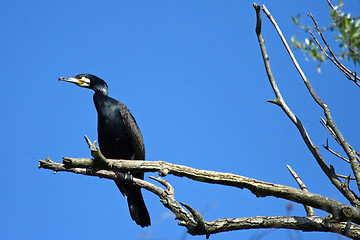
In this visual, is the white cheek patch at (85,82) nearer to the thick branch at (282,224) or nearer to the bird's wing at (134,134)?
the bird's wing at (134,134)

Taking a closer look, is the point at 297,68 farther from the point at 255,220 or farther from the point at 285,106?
the point at 255,220

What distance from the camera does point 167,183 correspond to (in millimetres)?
4027

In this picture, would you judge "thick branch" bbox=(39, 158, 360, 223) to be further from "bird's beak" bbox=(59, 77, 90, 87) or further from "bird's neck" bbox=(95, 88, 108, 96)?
"bird's beak" bbox=(59, 77, 90, 87)

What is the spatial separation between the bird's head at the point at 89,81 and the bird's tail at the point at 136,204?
1445 mm

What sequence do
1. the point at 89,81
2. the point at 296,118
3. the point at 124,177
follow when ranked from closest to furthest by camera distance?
the point at 296,118 → the point at 124,177 → the point at 89,81

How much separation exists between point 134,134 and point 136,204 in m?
0.86

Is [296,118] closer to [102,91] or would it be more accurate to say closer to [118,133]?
[118,133]

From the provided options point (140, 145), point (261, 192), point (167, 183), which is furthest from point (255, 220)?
point (140, 145)

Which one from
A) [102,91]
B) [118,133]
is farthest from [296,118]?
[102,91]

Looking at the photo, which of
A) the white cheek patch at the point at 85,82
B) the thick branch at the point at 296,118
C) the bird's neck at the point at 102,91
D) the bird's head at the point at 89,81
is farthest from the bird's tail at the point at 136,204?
the thick branch at the point at 296,118

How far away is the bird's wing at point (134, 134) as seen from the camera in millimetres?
5895

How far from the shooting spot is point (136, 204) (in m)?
5.63

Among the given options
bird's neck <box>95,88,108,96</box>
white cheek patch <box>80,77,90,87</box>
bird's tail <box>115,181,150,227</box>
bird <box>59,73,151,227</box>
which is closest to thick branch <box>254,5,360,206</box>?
bird's tail <box>115,181,150,227</box>

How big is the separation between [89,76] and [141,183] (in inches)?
107
